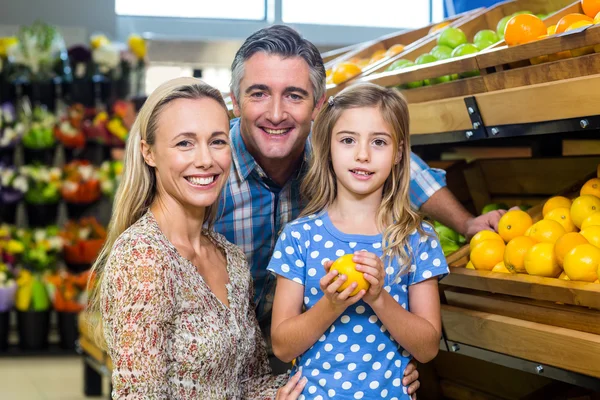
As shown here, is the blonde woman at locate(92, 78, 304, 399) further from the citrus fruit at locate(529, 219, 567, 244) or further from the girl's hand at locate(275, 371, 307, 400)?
the citrus fruit at locate(529, 219, 567, 244)

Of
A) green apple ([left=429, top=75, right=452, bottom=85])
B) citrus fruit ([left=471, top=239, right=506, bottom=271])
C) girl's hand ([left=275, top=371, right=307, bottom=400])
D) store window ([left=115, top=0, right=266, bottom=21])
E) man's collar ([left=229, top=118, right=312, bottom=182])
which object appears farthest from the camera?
store window ([left=115, top=0, right=266, bottom=21])

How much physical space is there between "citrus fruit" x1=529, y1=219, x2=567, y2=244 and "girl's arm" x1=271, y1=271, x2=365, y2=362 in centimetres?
66

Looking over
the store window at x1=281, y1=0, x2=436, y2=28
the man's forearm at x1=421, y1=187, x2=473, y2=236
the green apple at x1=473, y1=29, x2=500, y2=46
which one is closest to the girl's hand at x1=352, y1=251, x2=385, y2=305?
the man's forearm at x1=421, y1=187, x2=473, y2=236

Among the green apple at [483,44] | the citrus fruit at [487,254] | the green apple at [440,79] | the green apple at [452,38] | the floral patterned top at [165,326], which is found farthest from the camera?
the green apple at [452,38]

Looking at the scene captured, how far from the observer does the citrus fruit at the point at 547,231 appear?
2062 millimetres

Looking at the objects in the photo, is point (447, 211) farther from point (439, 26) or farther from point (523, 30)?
point (439, 26)

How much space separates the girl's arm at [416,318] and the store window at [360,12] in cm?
621

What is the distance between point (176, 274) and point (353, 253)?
40cm

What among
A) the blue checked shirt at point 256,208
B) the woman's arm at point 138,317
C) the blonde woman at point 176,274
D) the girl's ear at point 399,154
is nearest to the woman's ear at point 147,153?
the blonde woman at point 176,274

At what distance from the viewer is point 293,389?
5.89ft

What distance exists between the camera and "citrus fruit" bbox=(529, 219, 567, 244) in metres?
2.06

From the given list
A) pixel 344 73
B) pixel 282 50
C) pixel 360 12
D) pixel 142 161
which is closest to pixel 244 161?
pixel 282 50

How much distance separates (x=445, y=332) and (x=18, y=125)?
4.73 m

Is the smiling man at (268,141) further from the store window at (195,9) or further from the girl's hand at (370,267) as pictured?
the store window at (195,9)
